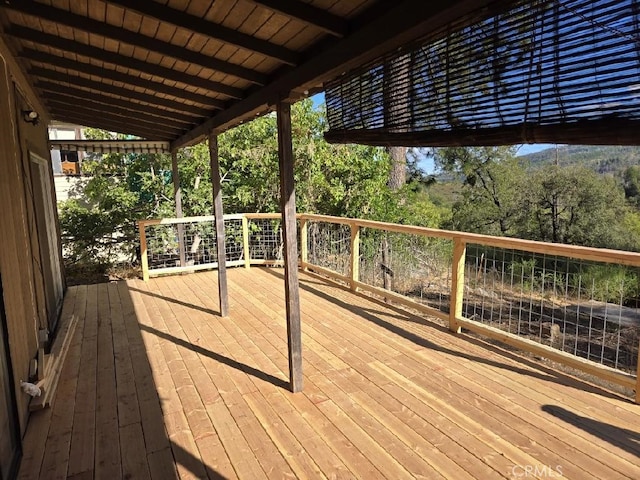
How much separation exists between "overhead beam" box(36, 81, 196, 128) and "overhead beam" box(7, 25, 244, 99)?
1.26 meters

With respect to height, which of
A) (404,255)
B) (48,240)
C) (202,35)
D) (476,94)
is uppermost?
(202,35)

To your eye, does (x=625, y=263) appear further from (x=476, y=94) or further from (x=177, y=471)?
(x=177, y=471)

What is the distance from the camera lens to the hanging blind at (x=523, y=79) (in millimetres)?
971

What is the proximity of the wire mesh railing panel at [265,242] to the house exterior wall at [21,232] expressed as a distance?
11.1 ft

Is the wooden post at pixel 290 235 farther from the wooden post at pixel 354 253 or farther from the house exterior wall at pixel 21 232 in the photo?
the wooden post at pixel 354 253

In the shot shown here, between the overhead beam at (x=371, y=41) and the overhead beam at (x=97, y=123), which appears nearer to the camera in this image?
the overhead beam at (x=371, y=41)

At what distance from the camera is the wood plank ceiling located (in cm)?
167

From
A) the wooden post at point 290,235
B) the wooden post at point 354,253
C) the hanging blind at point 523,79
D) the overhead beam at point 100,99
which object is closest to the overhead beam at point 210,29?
the wooden post at point 290,235

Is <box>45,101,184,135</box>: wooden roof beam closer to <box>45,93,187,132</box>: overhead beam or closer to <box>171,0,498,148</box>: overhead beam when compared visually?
<box>45,93,187,132</box>: overhead beam

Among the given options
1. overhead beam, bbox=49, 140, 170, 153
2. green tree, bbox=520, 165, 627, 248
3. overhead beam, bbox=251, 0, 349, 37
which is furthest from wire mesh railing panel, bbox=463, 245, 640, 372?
green tree, bbox=520, 165, 627, 248

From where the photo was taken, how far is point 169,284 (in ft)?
19.1

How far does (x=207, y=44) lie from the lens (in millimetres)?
2293

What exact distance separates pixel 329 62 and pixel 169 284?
473 centimetres

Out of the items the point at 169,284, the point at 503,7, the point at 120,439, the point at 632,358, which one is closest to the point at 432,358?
the point at 120,439
